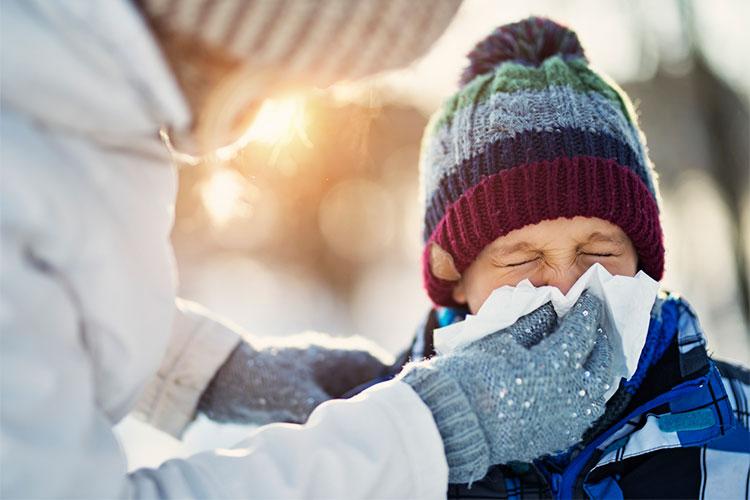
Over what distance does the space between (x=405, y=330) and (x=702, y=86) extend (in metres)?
3.79

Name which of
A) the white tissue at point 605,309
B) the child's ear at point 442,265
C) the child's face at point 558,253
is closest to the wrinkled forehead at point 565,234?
the child's face at point 558,253

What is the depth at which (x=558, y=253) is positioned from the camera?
1818mm

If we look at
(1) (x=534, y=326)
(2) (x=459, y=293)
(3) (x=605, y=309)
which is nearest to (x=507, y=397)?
(1) (x=534, y=326)

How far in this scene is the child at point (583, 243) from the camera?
1.73m

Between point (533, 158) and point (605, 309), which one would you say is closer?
point (605, 309)

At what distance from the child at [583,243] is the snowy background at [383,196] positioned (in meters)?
0.24

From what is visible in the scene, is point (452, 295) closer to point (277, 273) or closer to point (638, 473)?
point (638, 473)

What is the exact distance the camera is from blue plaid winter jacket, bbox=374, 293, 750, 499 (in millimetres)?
1696

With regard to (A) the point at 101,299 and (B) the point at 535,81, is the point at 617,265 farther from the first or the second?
(A) the point at 101,299

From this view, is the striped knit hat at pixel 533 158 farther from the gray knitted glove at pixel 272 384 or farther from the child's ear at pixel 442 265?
the gray knitted glove at pixel 272 384

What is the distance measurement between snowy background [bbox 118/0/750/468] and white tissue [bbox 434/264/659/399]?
52 centimetres

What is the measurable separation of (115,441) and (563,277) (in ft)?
3.58

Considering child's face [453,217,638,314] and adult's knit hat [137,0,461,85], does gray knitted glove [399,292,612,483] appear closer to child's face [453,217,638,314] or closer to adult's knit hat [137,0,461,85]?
child's face [453,217,638,314]

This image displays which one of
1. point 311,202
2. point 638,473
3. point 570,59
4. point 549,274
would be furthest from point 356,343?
point 311,202
